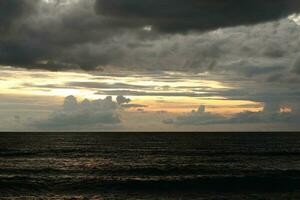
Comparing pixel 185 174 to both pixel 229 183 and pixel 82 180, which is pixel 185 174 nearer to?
pixel 229 183

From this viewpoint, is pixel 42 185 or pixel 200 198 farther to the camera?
pixel 42 185

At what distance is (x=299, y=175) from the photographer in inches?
2527

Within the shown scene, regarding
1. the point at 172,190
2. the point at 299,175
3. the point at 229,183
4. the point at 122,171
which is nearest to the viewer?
the point at 172,190

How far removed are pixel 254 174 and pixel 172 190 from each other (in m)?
19.1

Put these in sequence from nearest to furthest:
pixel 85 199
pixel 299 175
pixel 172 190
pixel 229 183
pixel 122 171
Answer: pixel 85 199
pixel 172 190
pixel 229 183
pixel 299 175
pixel 122 171

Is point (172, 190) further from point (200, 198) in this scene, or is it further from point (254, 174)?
point (254, 174)

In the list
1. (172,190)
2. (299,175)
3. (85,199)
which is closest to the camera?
(85,199)

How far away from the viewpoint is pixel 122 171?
73.3 metres

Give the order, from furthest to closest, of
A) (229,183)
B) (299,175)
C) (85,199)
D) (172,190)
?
(299,175) → (229,183) → (172,190) → (85,199)

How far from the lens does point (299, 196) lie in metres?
46.9

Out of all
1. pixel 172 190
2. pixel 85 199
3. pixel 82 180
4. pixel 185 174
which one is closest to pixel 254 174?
pixel 185 174

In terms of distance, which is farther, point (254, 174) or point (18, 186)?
point (254, 174)

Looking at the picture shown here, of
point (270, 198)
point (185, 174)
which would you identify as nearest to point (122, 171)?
point (185, 174)

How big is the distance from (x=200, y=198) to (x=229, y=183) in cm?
1142
